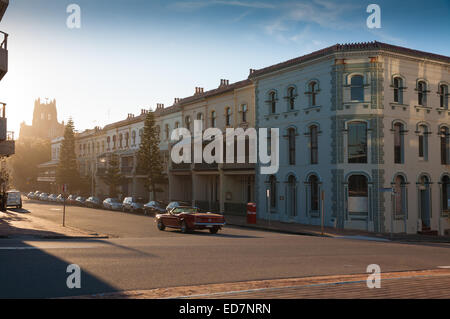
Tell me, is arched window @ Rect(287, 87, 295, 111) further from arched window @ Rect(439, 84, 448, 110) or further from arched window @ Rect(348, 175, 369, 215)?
arched window @ Rect(439, 84, 448, 110)

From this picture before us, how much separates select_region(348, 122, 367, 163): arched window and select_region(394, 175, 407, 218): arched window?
2695mm

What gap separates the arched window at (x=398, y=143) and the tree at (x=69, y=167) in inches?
2198

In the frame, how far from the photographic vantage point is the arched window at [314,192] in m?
31.0

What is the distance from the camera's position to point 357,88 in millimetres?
29469

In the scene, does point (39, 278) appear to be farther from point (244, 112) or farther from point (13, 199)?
point (13, 199)

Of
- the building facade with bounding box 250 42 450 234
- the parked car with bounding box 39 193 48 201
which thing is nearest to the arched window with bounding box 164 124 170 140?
the building facade with bounding box 250 42 450 234

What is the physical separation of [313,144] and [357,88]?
4681 millimetres

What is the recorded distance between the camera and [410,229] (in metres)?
29.5

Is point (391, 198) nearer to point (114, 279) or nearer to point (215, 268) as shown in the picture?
point (215, 268)

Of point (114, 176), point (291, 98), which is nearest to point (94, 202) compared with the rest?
point (114, 176)

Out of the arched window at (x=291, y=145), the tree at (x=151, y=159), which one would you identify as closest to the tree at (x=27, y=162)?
the tree at (x=151, y=159)

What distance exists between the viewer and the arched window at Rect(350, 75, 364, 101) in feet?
96.1
